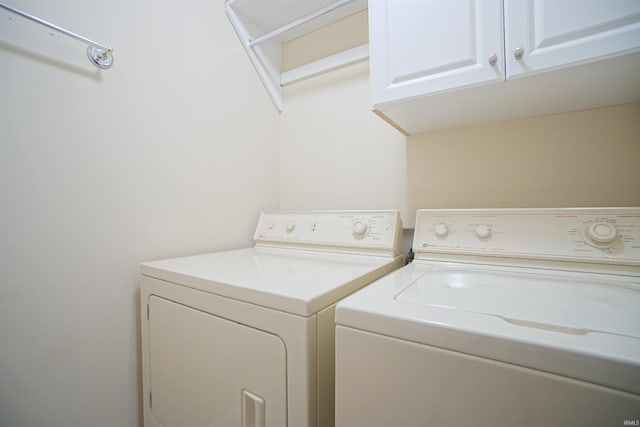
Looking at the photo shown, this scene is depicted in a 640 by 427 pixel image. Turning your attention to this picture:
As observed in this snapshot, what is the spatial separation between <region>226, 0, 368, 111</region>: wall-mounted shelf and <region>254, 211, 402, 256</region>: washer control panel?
86 centimetres

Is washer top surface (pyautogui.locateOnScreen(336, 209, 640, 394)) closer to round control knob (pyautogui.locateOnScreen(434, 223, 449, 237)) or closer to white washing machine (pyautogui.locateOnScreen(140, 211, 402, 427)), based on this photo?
round control knob (pyautogui.locateOnScreen(434, 223, 449, 237))

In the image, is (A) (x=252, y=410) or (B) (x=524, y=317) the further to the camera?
(A) (x=252, y=410)

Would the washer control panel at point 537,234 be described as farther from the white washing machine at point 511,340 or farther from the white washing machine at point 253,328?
the white washing machine at point 253,328

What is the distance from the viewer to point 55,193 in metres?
0.89

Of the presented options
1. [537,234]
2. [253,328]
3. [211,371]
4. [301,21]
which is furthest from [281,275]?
[301,21]

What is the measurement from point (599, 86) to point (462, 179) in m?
0.53

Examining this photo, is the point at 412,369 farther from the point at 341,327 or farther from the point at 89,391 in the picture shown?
the point at 89,391

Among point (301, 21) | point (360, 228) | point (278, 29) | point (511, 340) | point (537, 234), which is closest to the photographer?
point (511, 340)

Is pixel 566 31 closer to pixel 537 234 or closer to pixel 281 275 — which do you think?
pixel 537 234

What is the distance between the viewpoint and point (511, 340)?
0.44 m

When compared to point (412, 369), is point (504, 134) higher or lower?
higher

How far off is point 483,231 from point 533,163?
44 cm

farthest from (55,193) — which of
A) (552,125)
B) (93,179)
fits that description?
(552,125)

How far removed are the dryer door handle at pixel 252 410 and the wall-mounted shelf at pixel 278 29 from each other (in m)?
1.59
